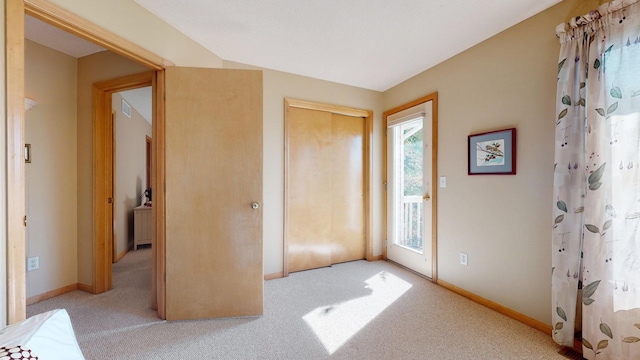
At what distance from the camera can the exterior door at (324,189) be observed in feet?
10.2

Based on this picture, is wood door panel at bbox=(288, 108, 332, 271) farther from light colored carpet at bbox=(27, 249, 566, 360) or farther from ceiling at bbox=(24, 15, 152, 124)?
ceiling at bbox=(24, 15, 152, 124)

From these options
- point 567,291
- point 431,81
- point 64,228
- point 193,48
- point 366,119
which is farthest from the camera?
point 366,119

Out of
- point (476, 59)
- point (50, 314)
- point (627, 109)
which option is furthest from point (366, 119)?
point (50, 314)

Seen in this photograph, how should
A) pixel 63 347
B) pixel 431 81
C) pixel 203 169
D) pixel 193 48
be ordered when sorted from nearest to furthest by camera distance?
pixel 63 347 < pixel 203 169 < pixel 193 48 < pixel 431 81

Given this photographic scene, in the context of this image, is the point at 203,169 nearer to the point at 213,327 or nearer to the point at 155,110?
the point at 155,110

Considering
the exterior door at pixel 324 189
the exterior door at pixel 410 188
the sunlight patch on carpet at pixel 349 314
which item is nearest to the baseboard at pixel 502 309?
the exterior door at pixel 410 188

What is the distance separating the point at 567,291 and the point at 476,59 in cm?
192

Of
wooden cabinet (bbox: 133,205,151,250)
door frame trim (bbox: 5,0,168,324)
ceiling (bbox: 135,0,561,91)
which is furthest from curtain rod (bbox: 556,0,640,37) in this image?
wooden cabinet (bbox: 133,205,151,250)

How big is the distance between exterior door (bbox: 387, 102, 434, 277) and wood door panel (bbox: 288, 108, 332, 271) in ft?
2.76

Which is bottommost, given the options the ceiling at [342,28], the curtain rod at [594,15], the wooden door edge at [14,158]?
the wooden door edge at [14,158]

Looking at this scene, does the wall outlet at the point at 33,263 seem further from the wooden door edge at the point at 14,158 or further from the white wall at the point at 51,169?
the wooden door edge at the point at 14,158

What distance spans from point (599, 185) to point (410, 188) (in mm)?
1790

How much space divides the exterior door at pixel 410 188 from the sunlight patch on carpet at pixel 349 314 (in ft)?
→ 1.66

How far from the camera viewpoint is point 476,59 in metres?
2.34
